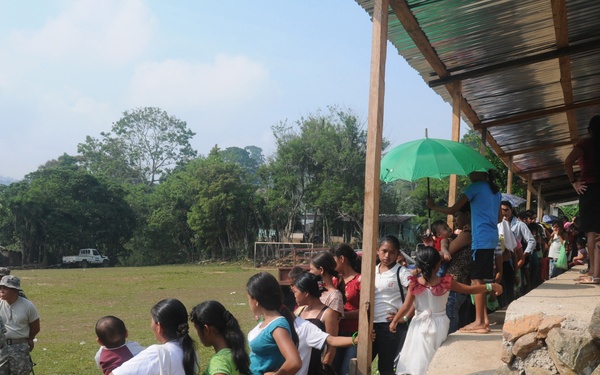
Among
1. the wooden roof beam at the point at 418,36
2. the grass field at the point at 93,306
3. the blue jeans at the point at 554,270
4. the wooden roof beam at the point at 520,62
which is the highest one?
the wooden roof beam at the point at 520,62

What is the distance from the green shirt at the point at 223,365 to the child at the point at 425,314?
5.60 feet

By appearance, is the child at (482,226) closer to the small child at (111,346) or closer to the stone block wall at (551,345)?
the stone block wall at (551,345)

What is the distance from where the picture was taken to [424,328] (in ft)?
16.2

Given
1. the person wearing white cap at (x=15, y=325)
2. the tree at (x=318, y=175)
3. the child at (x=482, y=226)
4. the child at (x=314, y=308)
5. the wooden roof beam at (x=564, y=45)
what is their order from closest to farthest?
the child at (x=314, y=308) → the child at (x=482, y=226) → the person wearing white cap at (x=15, y=325) → the wooden roof beam at (x=564, y=45) → the tree at (x=318, y=175)

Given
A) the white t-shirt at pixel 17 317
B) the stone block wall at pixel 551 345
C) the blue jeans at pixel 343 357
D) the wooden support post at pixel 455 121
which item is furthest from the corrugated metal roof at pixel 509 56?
the white t-shirt at pixel 17 317

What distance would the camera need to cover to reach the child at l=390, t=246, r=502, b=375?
4922 millimetres

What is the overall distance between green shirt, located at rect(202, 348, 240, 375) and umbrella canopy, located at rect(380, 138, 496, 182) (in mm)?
2637

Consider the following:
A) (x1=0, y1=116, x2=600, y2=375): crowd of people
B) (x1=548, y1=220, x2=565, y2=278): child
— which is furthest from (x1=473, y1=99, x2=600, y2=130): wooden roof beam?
(x1=0, y1=116, x2=600, y2=375): crowd of people

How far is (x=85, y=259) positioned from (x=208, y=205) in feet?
30.0

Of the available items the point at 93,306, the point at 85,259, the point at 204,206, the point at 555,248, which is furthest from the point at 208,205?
the point at 555,248

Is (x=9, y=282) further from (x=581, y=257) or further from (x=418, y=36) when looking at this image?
(x=581, y=257)

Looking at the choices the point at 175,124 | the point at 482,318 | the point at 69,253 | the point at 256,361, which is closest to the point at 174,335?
the point at 256,361

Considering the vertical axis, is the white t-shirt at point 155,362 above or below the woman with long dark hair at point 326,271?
below

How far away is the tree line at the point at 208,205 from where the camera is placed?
46.0 metres
